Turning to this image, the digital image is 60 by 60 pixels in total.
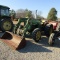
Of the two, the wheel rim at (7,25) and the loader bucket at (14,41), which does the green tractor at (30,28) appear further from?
the wheel rim at (7,25)

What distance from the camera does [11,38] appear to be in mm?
9047

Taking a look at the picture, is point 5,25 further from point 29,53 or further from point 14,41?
point 29,53

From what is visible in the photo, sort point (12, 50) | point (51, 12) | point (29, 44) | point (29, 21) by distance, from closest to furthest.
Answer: point (12, 50), point (29, 44), point (29, 21), point (51, 12)

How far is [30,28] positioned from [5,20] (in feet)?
11.4

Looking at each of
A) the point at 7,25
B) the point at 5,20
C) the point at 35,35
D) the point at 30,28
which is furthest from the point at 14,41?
the point at 7,25

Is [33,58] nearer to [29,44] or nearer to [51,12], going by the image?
[29,44]

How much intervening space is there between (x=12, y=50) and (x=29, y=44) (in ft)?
4.80

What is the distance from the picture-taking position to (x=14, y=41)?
27.8ft

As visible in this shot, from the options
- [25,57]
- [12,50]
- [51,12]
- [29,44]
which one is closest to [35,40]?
[29,44]

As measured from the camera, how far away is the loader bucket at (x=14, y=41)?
24.9ft

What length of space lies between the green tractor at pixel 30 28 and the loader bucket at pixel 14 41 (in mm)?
573

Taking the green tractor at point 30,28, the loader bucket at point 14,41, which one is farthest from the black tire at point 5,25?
the loader bucket at point 14,41

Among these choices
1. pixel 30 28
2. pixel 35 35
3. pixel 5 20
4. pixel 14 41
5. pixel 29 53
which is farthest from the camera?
pixel 5 20

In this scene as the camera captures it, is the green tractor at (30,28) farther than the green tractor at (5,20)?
No
